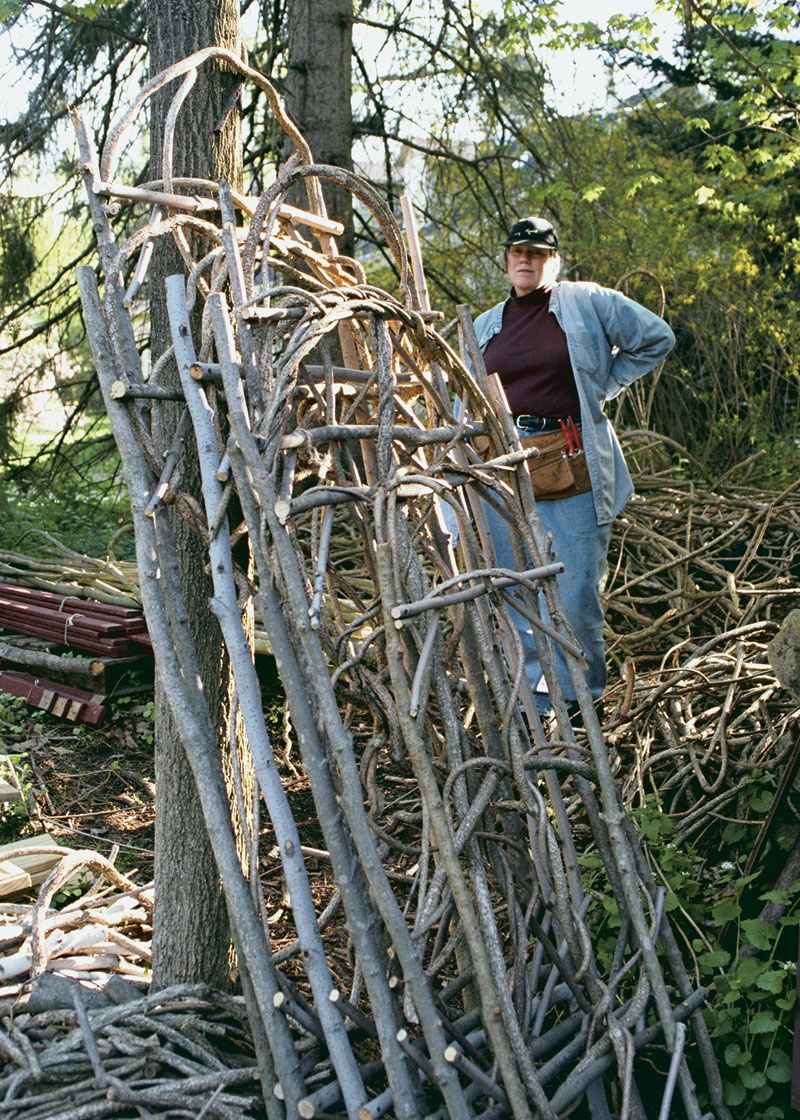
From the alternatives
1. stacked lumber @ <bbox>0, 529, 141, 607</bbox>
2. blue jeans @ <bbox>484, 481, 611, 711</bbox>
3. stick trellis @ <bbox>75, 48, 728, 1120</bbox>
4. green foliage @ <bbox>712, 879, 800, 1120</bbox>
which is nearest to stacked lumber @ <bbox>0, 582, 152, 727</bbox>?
stacked lumber @ <bbox>0, 529, 141, 607</bbox>

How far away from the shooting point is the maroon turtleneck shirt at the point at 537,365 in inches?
160

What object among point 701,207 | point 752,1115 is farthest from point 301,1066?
point 701,207

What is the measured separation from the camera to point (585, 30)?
299 inches

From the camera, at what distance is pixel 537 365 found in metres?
4.07

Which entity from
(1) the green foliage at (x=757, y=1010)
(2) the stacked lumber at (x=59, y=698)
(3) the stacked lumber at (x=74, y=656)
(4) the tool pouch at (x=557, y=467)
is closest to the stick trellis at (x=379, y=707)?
(1) the green foliage at (x=757, y=1010)

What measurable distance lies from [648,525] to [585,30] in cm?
368

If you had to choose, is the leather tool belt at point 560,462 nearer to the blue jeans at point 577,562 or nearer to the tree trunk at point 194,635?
the blue jeans at point 577,562

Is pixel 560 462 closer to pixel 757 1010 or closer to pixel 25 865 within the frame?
pixel 757 1010

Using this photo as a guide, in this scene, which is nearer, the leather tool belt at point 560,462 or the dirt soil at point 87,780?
the dirt soil at point 87,780

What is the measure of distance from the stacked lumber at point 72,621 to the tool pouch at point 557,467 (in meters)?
1.94

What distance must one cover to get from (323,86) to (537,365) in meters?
3.57

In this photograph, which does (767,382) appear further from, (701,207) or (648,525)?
(648,525)

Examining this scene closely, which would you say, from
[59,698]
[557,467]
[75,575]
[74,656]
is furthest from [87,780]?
[557,467]

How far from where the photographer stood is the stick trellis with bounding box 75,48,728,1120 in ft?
6.90
